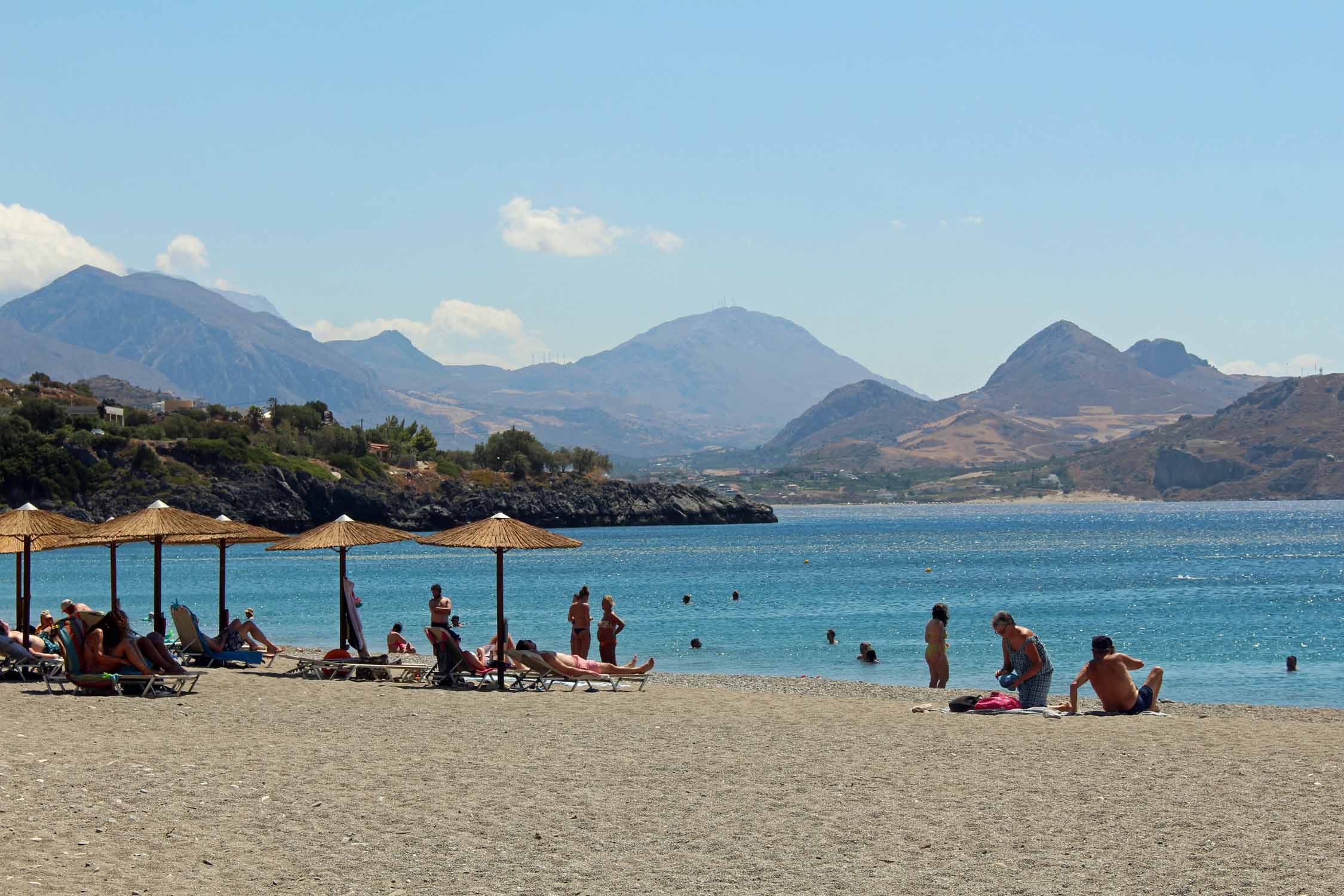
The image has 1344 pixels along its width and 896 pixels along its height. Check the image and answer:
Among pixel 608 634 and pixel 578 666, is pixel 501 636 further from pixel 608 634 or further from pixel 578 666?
pixel 608 634

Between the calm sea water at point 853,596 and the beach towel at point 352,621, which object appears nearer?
the beach towel at point 352,621

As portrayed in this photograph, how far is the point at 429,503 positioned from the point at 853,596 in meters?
80.2

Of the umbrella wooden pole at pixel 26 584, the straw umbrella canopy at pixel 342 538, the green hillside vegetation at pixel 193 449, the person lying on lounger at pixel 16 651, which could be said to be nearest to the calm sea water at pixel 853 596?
the straw umbrella canopy at pixel 342 538

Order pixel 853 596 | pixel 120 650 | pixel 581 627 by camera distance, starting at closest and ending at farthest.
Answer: pixel 120 650 < pixel 581 627 < pixel 853 596

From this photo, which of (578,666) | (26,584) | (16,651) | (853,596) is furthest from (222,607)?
(853,596)

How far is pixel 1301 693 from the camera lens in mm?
22188

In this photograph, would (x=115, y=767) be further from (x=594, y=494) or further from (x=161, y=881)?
(x=594, y=494)

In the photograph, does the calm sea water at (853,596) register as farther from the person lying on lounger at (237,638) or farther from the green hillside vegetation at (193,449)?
the green hillside vegetation at (193,449)

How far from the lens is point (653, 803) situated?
9.73m

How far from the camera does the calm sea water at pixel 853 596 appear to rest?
27.7 m

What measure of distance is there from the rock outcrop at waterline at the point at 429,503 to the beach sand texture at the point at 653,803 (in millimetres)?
93065

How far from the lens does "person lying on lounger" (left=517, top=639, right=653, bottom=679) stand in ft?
57.5

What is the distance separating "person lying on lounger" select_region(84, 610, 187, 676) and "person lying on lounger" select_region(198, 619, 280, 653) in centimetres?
432

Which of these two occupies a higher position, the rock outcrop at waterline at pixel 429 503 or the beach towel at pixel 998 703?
the rock outcrop at waterline at pixel 429 503
